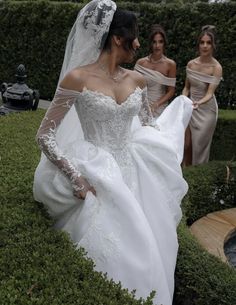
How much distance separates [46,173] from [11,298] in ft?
3.58

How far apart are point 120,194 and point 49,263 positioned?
0.67 metres

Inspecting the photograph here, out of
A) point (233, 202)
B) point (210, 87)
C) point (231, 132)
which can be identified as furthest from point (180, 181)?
point (231, 132)

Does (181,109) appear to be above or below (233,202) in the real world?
above

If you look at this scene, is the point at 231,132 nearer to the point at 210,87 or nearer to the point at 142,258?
the point at 210,87

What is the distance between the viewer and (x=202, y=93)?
6426 millimetres

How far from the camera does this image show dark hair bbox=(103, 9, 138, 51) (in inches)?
118

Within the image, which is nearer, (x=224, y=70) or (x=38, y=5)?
(x=224, y=70)

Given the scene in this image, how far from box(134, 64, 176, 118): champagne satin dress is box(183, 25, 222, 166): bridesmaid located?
0.99ft

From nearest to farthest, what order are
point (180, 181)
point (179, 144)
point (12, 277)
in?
point (12, 277) → point (180, 181) → point (179, 144)

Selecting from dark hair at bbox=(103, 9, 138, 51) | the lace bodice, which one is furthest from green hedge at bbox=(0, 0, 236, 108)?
dark hair at bbox=(103, 9, 138, 51)

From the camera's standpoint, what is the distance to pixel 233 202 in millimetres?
5914

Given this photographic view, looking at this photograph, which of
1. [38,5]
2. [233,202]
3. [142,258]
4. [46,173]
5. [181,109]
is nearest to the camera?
[142,258]

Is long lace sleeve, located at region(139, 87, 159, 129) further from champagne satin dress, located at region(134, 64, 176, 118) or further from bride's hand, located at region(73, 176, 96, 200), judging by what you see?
champagne satin dress, located at region(134, 64, 176, 118)

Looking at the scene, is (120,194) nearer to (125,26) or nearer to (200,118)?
(125,26)
